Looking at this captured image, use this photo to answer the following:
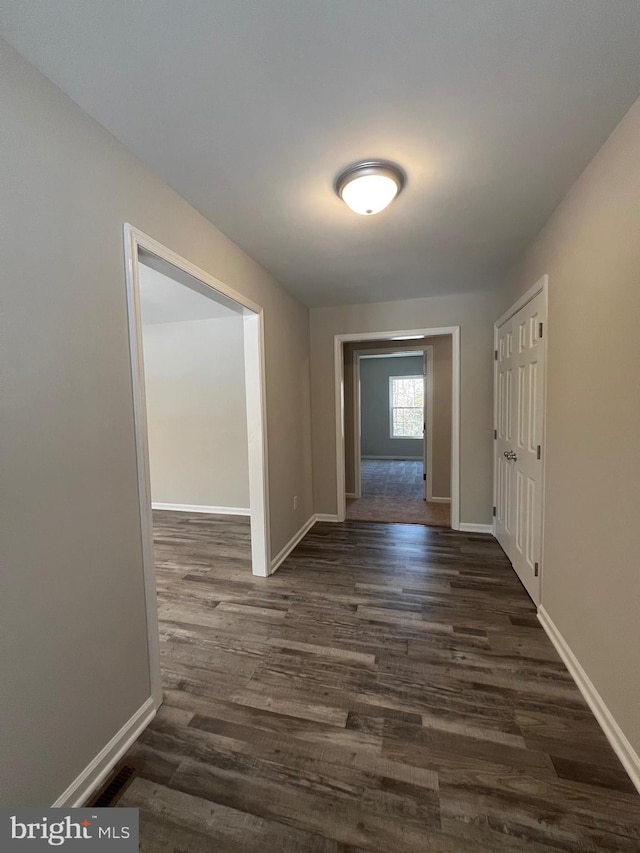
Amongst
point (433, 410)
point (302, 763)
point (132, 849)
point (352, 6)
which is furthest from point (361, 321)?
point (132, 849)

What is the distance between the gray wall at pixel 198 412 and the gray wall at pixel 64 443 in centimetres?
281

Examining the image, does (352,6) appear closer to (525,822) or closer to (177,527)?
(525,822)

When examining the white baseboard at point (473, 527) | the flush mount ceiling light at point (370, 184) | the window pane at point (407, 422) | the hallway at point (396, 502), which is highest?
the flush mount ceiling light at point (370, 184)

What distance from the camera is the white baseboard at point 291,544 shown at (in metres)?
2.94

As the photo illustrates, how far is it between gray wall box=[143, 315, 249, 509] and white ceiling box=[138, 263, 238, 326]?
17 cm

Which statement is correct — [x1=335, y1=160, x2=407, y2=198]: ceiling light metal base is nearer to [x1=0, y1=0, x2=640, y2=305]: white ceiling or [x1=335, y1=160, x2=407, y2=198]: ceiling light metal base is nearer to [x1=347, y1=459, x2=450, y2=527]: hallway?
[x1=0, y1=0, x2=640, y2=305]: white ceiling

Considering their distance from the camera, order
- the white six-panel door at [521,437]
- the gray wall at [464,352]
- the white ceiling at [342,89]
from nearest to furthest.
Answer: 1. the white ceiling at [342,89]
2. the white six-panel door at [521,437]
3. the gray wall at [464,352]

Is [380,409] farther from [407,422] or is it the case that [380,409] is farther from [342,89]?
[342,89]

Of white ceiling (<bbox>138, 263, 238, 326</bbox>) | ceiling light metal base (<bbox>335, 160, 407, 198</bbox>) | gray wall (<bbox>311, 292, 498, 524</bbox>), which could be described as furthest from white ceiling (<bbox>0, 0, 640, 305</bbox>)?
gray wall (<bbox>311, 292, 498, 524</bbox>)

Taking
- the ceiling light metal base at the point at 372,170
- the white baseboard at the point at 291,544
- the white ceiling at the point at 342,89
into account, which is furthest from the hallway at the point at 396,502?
the ceiling light metal base at the point at 372,170

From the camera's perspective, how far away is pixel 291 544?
3.32m

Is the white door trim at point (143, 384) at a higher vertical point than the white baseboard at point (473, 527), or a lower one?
higher

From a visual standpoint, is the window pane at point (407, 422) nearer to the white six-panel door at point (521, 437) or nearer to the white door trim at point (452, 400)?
the white door trim at point (452, 400)

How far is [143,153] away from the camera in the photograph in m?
1.45
